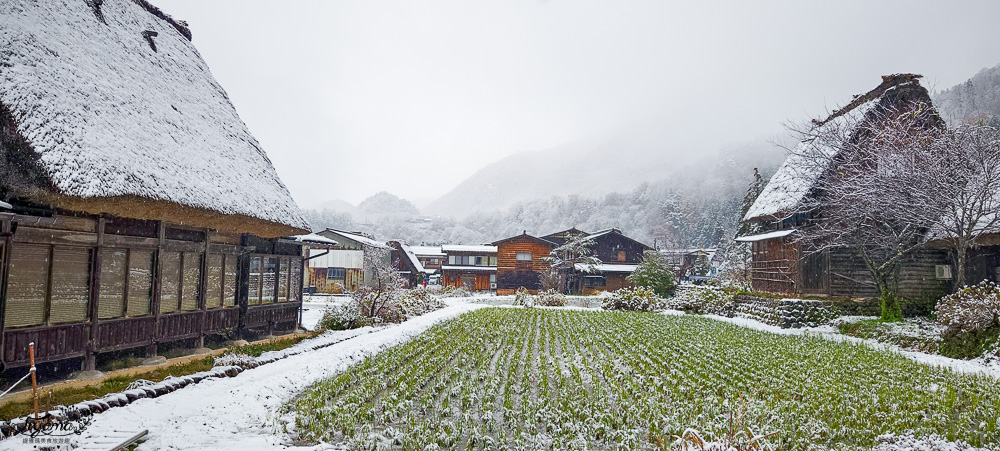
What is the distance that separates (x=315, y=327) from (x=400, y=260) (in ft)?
103

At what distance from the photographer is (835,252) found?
1950cm

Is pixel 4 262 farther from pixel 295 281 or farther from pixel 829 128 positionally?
pixel 829 128

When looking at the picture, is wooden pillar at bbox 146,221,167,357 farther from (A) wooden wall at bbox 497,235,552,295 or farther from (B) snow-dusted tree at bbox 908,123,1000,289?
(A) wooden wall at bbox 497,235,552,295

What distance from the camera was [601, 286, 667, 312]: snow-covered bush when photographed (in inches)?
1074

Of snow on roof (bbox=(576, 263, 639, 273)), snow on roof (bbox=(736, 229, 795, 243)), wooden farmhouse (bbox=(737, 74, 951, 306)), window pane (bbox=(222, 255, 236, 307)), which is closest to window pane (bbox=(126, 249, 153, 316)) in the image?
window pane (bbox=(222, 255, 236, 307))

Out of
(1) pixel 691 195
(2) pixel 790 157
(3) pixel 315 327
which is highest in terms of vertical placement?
(1) pixel 691 195

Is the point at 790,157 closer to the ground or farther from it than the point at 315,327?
farther from it

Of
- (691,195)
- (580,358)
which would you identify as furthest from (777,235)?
(691,195)

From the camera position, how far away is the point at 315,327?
16.9 metres

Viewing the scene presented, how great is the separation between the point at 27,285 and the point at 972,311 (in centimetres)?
1729

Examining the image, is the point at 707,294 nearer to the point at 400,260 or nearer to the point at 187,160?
the point at 187,160

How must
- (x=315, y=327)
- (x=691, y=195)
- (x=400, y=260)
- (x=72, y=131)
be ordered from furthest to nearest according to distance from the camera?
(x=691, y=195)
(x=400, y=260)
(x=315, y=327)
(x=72, y=131)

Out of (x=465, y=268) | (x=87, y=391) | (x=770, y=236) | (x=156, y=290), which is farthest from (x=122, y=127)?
(x=465, y=268)

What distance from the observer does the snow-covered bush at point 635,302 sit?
27.3m
